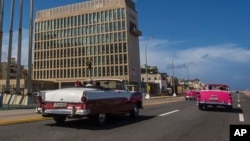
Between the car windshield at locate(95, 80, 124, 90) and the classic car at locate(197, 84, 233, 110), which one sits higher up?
the car windshield at locate(95, 80, 124, 90)

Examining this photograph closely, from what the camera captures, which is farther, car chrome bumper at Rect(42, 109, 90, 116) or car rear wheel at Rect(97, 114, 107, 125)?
car rear wheel at Rect(97, 114, 107, 125)

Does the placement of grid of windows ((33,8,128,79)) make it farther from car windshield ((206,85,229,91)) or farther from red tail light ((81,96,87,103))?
red tail light ((81,96,87,103))

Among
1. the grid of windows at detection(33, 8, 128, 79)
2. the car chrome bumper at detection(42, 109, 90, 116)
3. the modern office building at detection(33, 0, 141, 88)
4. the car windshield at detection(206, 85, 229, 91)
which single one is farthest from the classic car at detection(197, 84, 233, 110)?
the grid of windows at detection(33, 8, 128, 79)

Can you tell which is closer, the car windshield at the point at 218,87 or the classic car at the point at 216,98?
the classic car at the point at 216,98

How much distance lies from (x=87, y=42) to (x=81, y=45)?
7.91 ft

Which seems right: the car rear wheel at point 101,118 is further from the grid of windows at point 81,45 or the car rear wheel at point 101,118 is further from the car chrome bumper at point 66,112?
the grid of windows at point 81,45

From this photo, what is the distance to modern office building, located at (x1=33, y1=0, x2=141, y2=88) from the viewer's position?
3888 inches

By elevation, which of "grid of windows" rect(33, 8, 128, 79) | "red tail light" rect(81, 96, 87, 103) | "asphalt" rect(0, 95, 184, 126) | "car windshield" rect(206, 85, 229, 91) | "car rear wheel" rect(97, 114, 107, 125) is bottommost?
"asphalt" rect(0, 95, 184, 126)

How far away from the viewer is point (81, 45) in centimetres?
10588

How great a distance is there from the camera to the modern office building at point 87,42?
98750mm

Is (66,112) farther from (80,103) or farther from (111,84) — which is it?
(111,84)

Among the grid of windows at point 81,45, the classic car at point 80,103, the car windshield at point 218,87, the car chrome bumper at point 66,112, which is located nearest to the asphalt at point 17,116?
the classic car at point 80,103

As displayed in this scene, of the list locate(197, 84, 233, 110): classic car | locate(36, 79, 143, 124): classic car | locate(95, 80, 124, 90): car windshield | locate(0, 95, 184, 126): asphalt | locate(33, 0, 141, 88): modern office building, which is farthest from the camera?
locate(33, 0, 141, 88): modern office building

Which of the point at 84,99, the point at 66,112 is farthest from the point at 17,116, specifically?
the point at 84,99
